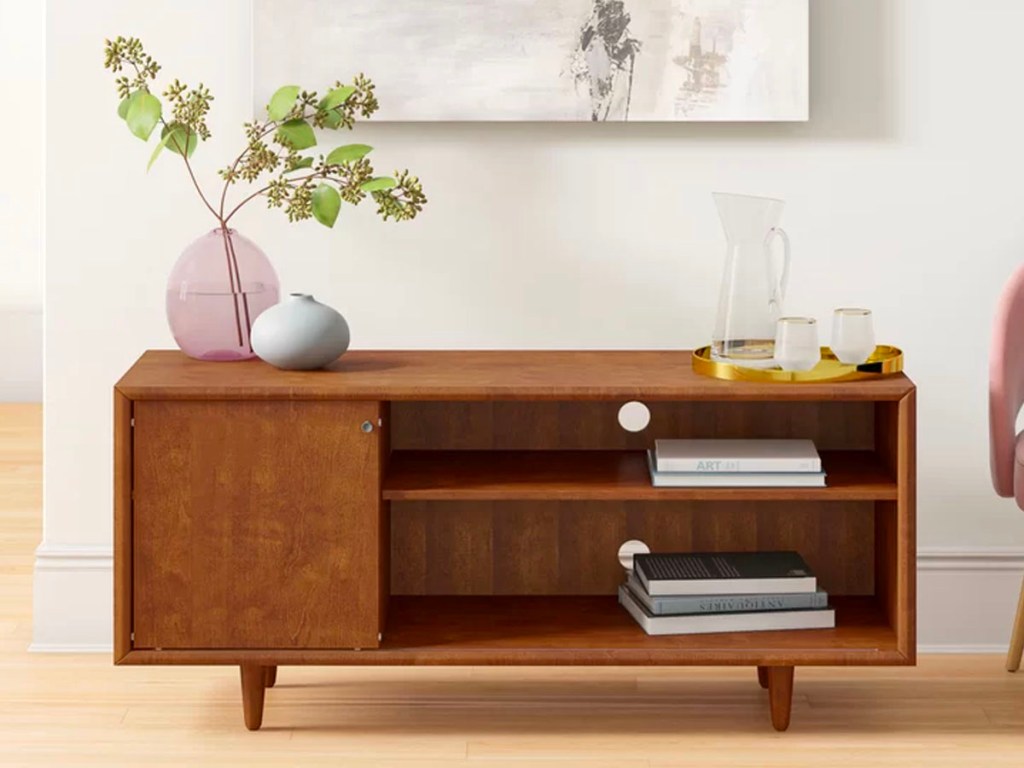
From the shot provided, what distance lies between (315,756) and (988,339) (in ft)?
5.00

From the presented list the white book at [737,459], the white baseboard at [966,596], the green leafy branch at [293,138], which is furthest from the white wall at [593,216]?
the white book at [737,459]

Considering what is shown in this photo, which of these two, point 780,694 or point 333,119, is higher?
point 333,119

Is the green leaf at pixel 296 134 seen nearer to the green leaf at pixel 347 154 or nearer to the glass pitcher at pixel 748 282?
the green leaf at pixel 347 154

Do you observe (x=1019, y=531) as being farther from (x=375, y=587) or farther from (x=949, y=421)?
(x=375, y=587)

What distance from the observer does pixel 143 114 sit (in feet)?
9.13

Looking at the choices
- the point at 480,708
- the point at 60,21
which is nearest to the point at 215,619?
the point at 480,708

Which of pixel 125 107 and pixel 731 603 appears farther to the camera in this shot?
pixel 125 107

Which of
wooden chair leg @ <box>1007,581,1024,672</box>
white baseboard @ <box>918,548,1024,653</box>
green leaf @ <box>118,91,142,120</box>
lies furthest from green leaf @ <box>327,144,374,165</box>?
wooden chair leg @ <box>1007,581,1024,672</box>

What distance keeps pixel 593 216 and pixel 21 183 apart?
3.41 metres

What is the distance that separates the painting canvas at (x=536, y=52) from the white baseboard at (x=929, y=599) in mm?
960

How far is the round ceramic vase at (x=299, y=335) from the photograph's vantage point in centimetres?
259

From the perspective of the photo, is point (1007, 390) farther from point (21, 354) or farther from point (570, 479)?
point (21, 354)

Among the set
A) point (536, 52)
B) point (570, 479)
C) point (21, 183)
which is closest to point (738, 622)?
point (570, 479)

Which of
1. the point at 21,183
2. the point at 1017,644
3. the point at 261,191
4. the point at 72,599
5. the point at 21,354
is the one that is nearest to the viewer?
the point at 261,191
